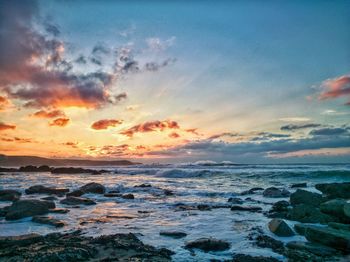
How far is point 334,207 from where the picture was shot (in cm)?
1027

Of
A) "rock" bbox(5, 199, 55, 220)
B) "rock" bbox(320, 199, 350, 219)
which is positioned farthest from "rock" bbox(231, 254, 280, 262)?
"rock" bbox(5, 199, 55, 220)

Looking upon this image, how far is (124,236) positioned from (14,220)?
4999mm

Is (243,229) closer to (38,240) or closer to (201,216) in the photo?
(201,216)

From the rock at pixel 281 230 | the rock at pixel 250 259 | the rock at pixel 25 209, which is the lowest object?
the rock at pixel 250 259

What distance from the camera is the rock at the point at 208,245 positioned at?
23.2 ft

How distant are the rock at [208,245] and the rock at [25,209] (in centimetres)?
670

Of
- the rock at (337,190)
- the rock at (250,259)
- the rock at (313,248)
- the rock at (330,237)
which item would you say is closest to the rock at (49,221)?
the rock at (250,259)

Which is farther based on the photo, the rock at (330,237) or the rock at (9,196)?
the rock at (9,196)

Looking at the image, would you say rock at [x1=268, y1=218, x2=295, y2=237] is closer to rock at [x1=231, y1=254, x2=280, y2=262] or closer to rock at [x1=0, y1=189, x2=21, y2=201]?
rock at [x1=231, y1=254, x2=280, y2=262]

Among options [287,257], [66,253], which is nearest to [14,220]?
[66,253]

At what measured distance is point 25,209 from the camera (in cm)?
1095

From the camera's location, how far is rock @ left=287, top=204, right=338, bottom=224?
32.7 feet

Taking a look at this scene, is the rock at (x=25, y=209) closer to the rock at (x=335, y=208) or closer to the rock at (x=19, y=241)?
the rock at (x=19, y=241)

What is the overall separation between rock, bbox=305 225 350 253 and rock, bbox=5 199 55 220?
940 cm
